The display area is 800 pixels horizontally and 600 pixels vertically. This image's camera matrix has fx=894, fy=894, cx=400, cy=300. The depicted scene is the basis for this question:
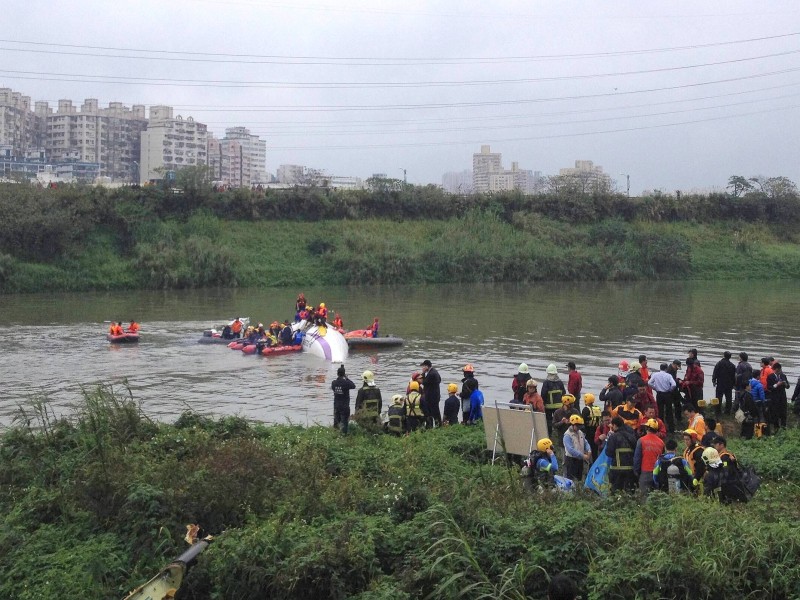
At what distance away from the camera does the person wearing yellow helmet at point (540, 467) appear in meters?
11.1

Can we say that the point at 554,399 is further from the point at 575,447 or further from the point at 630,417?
the point at 575,447

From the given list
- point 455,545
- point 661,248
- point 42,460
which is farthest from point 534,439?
point 661,248

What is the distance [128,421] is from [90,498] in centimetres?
276

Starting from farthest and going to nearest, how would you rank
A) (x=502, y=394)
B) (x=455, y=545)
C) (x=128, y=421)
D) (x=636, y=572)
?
(x=502, y=394) → (x=128, y=421) → (x=455, y=545) → (x=636, y=572)

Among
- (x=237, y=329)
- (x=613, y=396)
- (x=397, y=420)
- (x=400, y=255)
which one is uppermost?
(x=400, y=255)

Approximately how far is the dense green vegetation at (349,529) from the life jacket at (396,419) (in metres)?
3.04

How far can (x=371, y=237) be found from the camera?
6556 cm

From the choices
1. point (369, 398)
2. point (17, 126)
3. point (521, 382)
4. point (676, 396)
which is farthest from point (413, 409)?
point (17, 126)

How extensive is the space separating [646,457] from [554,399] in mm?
3990

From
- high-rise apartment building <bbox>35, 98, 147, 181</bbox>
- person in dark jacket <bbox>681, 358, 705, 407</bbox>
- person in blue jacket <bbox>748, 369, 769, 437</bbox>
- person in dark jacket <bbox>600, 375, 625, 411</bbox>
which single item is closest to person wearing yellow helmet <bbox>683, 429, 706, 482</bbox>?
person in dark jacket <bbox>600, 375, 625, 411</bbox>

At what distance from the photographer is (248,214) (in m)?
68.7

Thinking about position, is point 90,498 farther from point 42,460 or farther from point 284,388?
point 284,388

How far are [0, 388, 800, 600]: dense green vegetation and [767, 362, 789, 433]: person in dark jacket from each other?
361 centimetres

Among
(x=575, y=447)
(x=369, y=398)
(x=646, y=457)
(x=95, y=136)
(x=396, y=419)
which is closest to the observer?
(x=646, y=457)
